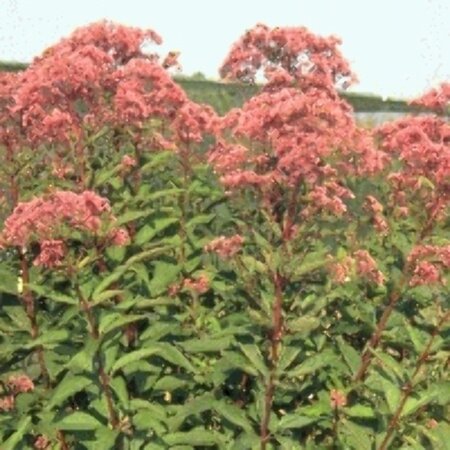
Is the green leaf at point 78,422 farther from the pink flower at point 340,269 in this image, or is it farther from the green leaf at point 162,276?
the pink flower at point 340,269

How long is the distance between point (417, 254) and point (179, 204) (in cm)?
211

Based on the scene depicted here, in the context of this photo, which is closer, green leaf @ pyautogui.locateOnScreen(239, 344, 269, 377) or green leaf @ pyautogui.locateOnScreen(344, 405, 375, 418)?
green leaf @ pyautogui.locateOnScreen(239, 344, 269, 377)

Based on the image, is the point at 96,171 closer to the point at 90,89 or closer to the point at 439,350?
the point at 90,89

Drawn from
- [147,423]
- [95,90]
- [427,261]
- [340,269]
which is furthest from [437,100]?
[147,423]

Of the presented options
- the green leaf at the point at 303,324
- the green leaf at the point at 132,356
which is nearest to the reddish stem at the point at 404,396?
the green leaf at the point at 303,324

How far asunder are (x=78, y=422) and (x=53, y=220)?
1415mm

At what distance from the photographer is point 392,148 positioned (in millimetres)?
7055

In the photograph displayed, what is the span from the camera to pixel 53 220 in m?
5.90

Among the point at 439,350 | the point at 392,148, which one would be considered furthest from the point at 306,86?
the point at 439,350

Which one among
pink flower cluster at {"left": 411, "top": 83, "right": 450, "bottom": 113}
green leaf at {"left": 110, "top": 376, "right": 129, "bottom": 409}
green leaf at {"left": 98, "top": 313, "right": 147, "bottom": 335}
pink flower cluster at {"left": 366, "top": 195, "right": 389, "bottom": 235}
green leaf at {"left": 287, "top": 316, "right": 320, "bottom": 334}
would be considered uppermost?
pink flower cluster at {"left": 411, "top": 83, "right": 450, "bottom": 113}

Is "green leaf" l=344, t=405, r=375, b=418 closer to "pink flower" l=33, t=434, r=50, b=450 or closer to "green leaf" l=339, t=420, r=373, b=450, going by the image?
"green leaf" l=339, t=420, r=373, b=450

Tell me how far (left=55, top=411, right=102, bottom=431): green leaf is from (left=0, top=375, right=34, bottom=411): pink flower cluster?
1.88 ft

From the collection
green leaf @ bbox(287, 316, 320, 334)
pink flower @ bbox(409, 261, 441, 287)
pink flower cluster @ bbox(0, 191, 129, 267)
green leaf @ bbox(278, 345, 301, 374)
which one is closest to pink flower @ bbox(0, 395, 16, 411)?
pink flower cluster @ bbox(0, 191, 129, 267)

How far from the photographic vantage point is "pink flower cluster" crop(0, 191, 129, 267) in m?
5.85
